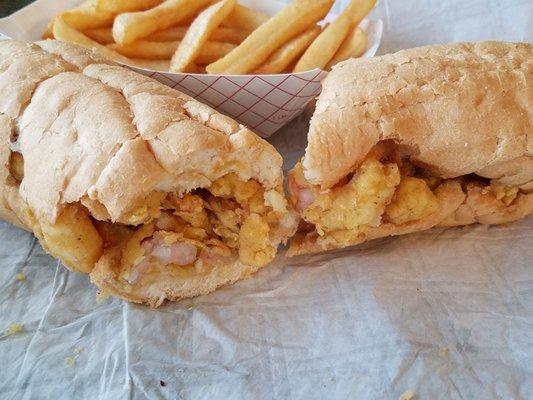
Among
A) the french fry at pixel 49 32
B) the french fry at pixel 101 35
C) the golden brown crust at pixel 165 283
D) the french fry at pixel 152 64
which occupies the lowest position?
the golden brown crust at pixel 165 283

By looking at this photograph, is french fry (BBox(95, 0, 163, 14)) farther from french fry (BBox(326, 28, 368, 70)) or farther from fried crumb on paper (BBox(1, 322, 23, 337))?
fried crumb on paper (BBox(1, 322, 23, 337))

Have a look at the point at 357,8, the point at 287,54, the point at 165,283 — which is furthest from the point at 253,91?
the point at 165,283

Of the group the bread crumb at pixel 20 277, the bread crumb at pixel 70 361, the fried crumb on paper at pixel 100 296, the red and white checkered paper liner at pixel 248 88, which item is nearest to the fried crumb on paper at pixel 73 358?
the bread crumb at pixel 70 361

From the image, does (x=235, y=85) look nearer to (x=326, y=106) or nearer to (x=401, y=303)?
(x=326, y=106)

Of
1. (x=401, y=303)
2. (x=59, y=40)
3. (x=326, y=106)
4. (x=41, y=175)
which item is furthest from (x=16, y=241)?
(x=401, y=303)

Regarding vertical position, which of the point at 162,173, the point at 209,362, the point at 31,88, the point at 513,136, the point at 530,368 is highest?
the point at 31,88

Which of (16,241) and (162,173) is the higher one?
(162,173)

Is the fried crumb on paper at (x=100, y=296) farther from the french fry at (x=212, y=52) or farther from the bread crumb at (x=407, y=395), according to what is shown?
the french fry at (x=212, y=52)
